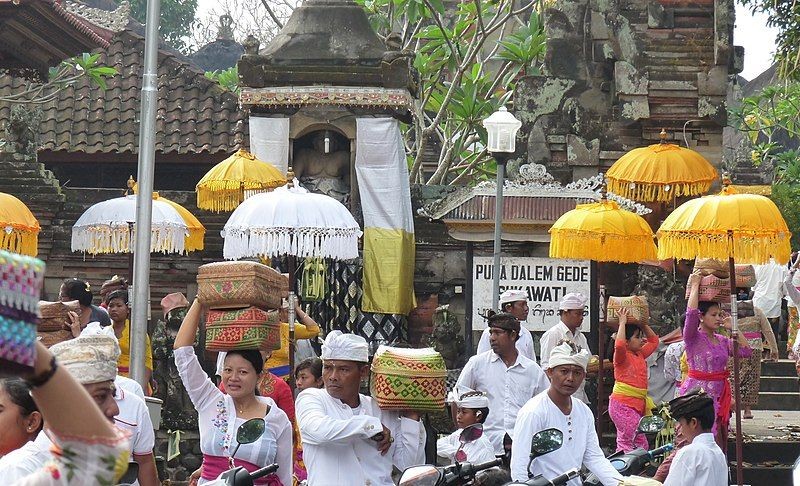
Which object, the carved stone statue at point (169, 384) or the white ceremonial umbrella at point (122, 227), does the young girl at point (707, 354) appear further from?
the white ceremonial umbrella at point (122, 227)

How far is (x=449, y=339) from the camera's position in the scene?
16047 mm

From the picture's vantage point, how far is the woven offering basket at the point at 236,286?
8.42m

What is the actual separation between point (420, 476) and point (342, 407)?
129cm

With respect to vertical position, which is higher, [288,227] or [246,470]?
[288,227]

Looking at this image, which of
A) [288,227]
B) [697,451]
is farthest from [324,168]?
[697,451]

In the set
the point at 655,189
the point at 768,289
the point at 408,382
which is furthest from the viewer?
the point at 768,289

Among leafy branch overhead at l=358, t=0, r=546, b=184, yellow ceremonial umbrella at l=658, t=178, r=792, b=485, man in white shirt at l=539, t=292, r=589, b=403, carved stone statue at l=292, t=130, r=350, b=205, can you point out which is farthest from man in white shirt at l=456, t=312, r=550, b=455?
leafy branch overhead at l=358, t=0, r=546, b=184

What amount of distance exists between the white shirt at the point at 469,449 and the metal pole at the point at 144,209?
7.23 ft

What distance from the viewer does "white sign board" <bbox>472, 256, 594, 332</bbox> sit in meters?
15.6

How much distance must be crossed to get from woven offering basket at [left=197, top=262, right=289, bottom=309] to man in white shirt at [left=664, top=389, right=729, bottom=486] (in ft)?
7.85

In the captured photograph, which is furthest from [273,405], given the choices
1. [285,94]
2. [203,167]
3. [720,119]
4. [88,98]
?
[88,98]

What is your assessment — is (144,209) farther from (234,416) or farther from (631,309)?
(631,309)

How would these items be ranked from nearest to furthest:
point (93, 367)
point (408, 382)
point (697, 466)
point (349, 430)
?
point (93, 367) < point (349, 430) < point (408, 382) < point (697, 466)

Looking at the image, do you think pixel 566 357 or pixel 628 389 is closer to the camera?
pixel 566 357
